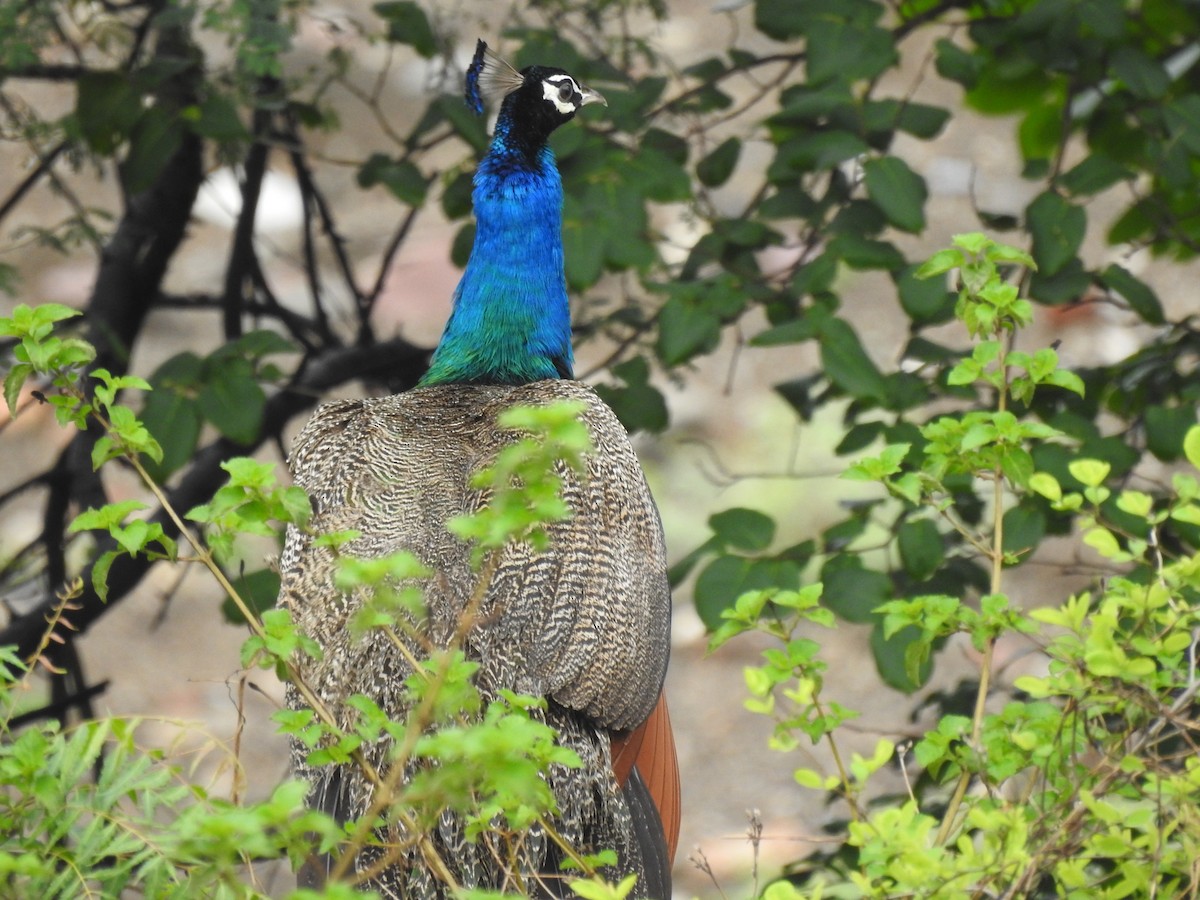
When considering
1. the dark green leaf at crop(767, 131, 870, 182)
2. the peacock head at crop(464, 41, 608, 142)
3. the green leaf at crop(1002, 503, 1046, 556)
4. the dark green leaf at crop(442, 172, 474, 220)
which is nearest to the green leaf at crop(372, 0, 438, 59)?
the peacock head at crop(464, 41, 608, 142)

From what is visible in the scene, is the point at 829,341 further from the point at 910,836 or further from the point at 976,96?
the point at 910,836

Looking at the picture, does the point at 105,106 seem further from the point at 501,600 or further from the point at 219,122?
the point at 501,600

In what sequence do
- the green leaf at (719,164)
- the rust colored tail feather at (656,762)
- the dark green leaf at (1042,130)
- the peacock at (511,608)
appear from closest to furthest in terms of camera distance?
the peacock at (511,608) < the rust colored tail feather at (656,762) < the green leaf at (719,164) < the dark green leaf at (1042,130)

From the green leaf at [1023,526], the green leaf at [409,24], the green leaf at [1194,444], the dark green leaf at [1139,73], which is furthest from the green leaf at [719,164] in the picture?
the green leaf at [1194,444]

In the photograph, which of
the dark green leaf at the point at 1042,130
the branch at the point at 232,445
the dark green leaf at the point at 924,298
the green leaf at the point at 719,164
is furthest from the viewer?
the dark green leaf at the point at 1042,130

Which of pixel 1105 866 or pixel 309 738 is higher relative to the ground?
pixel 309 738

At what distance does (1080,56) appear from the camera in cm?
278

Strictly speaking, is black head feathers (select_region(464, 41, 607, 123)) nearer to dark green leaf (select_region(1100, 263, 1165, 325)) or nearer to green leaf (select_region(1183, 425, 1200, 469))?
dark green leaf (select_region(1100, 263, 1165, 325))

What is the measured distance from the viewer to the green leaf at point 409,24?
2.85m

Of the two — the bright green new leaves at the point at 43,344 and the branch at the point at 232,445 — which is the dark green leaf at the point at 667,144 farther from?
the bright green new leaves at the point at 43,344

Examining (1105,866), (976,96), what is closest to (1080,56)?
(976,96)

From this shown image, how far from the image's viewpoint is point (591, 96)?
2826mm

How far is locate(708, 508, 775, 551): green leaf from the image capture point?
2.45 metres

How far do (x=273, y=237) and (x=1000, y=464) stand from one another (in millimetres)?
5044
